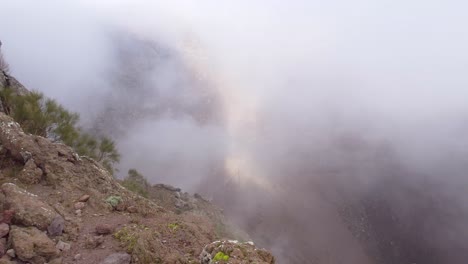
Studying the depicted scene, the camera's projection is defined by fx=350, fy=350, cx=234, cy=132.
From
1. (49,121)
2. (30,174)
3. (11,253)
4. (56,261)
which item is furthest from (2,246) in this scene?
(49,121)

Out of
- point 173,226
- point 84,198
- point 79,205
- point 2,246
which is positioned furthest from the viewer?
point 84,198

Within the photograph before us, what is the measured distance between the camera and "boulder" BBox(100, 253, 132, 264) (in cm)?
1100

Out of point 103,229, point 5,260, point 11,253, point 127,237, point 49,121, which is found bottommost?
point 5,260

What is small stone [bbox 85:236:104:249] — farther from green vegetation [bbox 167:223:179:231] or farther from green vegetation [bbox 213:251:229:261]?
green vegetation [bbox 213:251:229:261]

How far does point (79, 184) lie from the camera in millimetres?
15641

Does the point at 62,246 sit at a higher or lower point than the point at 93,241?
lower

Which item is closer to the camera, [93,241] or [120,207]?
[93,241]

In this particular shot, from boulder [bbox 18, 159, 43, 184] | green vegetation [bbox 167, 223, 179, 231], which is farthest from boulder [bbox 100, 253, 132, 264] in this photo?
boulder [bbox 18, 159, 43, 184]

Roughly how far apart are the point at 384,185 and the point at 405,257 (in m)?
52.1

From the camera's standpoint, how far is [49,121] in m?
23.8

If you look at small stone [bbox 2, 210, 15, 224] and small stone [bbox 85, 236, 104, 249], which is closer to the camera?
small stone [bbox 2, 210, 15, 224]

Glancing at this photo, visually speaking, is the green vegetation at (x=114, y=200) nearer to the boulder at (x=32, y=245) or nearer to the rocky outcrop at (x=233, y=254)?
the boulder at (x=32, y=245)

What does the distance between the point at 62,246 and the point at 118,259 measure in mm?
1887

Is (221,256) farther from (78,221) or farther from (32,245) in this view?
(78,221)
